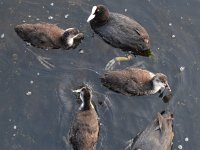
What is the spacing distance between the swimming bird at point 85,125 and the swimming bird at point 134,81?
0.66 m

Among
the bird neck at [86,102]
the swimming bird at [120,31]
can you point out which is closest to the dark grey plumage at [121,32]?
the swimming bird at [120,31]

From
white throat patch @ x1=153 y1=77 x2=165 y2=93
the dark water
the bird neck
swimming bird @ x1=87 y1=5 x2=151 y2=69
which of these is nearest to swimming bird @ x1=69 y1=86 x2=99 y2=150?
the bird neck

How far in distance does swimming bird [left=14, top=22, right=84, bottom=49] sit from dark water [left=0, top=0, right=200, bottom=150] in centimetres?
19

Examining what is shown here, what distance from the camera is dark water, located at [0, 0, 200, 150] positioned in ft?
38.1

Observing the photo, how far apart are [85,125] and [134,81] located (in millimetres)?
1668

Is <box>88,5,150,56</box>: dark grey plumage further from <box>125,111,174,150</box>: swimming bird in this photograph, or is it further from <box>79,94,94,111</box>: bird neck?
<box>79,94,94,111</box>: bird neck

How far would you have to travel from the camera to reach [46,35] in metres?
12.5

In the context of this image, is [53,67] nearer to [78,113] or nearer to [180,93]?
[78,113]

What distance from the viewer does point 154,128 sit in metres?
11.5

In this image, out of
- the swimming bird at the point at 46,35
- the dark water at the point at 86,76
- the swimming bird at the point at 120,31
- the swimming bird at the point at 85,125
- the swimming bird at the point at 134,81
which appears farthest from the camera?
the swimming bird at the point at 120,31

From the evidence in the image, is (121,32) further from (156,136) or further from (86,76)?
(156,136)

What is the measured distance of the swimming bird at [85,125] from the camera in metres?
10.9

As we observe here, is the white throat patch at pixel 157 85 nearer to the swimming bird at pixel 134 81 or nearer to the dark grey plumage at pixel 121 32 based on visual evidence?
the swimming bird at pixel 134 81

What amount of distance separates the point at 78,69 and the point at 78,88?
0.55m
